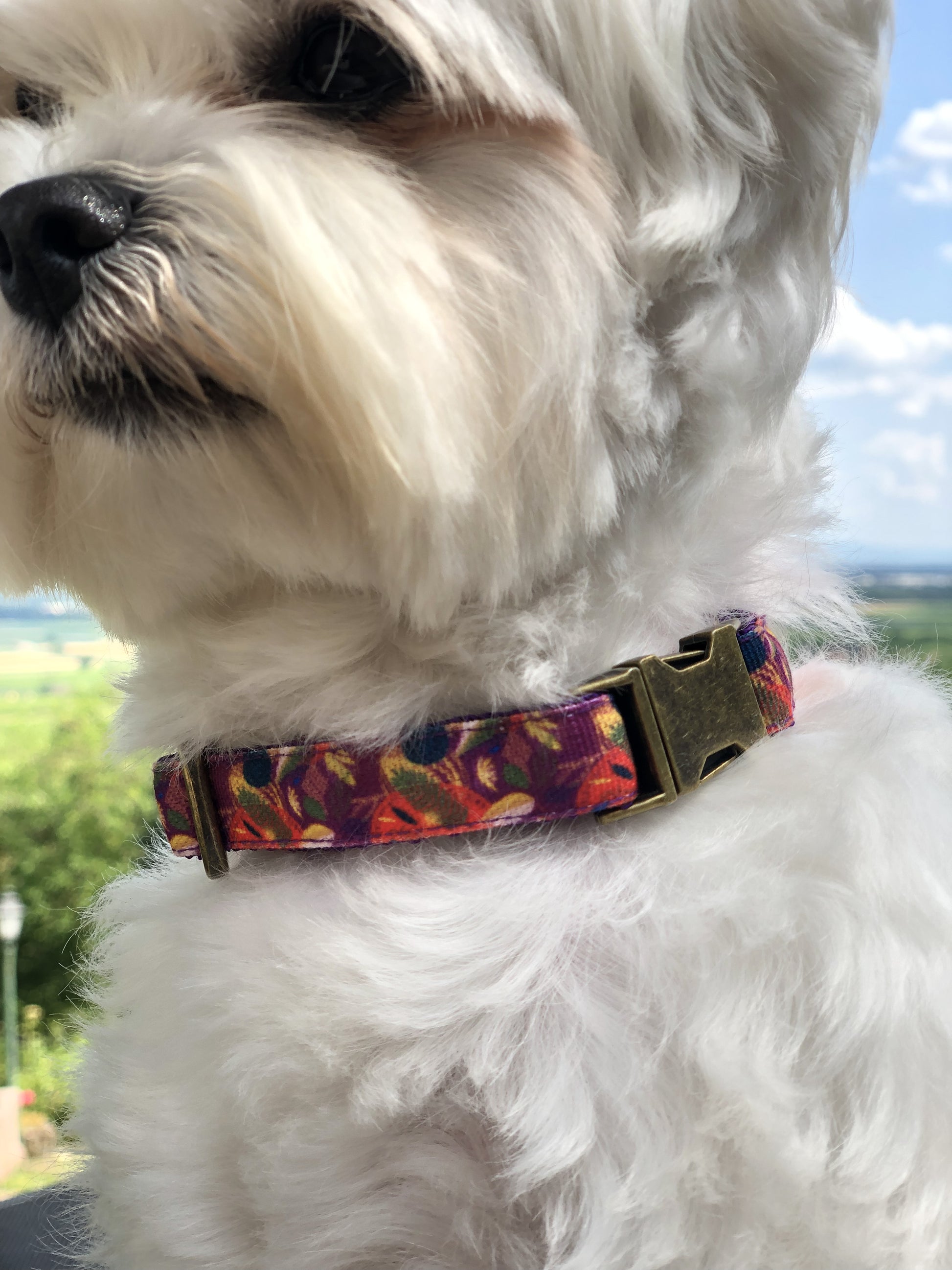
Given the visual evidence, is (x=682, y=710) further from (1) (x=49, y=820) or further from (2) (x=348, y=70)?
(1) (x=49, y=820)

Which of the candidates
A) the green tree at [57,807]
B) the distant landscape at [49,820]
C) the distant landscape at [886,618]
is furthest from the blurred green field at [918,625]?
the green tree at [57,807]

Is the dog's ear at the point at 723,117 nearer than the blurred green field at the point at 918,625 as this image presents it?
Yes

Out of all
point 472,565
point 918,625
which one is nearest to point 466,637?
point 472,565

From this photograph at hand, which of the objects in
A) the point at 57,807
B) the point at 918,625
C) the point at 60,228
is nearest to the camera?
the point at 60,228

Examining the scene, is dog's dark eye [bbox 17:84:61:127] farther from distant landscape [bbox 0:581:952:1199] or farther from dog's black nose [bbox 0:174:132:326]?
distant landscape [bbox 0:581:952:1199]

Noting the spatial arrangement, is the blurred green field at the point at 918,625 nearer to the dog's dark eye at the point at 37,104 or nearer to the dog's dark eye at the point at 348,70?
the dog's dark eye at the point at 348,70

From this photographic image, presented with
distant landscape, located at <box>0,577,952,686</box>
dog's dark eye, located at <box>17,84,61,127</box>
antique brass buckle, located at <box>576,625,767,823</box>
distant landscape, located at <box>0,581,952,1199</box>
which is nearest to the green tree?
distant landscape, located at <box>0,581,952,1199</box>

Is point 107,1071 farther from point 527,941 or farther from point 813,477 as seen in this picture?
point 813,477
